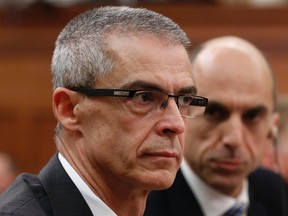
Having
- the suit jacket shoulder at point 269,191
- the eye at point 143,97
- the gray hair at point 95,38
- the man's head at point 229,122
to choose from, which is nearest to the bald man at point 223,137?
the man's head at point 229,122

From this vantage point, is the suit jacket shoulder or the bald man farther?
the suit jacket shoulder

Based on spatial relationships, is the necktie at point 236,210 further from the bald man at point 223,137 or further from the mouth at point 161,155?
the mouth at point 161,155

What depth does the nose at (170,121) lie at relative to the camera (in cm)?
202

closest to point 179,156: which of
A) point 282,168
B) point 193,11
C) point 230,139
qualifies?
point 230,139

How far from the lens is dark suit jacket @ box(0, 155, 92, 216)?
1.91m

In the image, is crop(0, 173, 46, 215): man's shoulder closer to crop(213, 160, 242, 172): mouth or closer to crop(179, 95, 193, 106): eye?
crop(179, 95, 193, 106): eye

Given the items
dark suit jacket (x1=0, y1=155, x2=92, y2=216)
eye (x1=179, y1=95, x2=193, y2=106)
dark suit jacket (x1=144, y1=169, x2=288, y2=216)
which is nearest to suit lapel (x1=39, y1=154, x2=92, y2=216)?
dark suit jacket (x1=0, y1=155, x2=92, y2=216)

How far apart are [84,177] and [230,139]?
87cm

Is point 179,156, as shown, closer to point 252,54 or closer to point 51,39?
point 252,54

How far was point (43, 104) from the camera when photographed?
577 cm

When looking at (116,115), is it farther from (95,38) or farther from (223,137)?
(223,137)

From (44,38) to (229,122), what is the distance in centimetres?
325

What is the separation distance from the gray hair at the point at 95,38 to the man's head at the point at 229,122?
0.72 meters

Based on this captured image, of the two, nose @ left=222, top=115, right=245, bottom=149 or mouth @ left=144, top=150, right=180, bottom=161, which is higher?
mouth @ left=144, top=150, right=180, bottom=161
